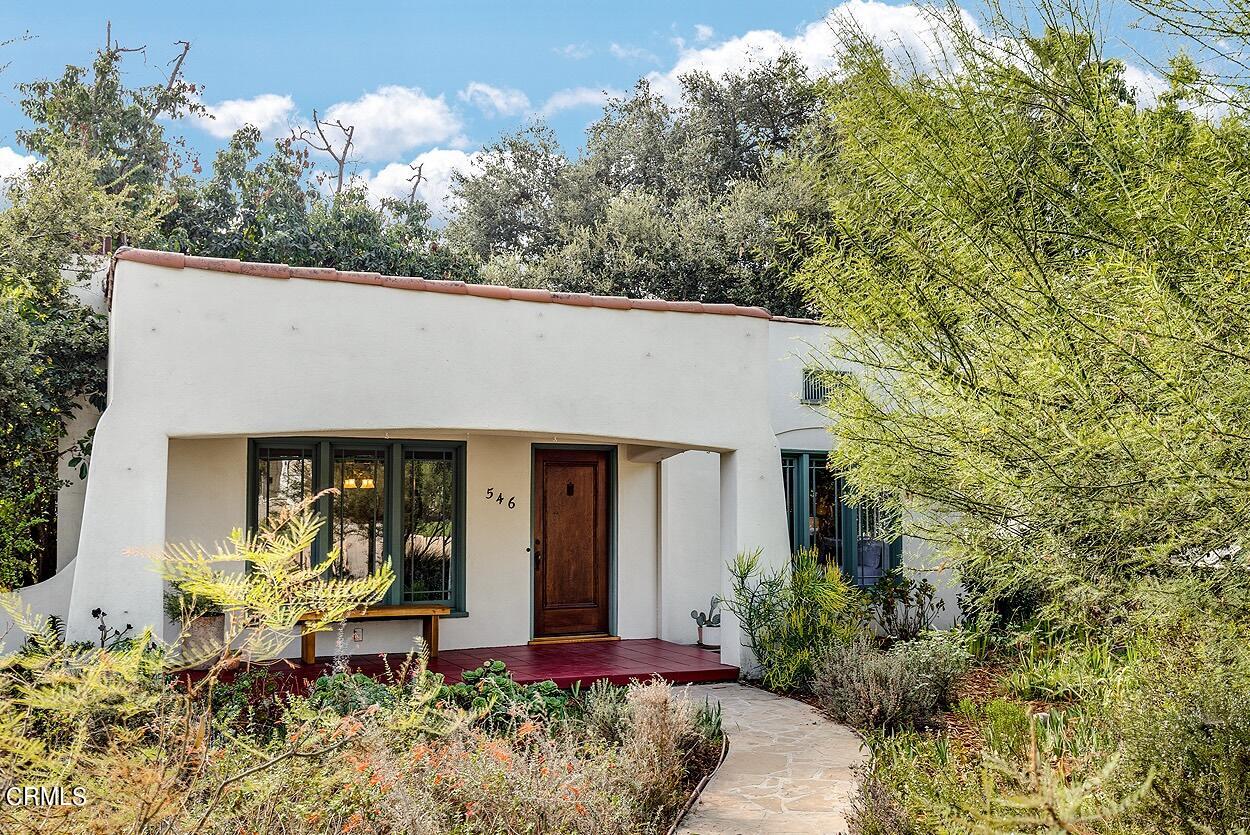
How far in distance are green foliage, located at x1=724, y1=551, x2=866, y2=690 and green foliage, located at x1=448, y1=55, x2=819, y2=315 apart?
9198 mm

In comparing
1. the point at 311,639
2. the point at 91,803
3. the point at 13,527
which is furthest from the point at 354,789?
the point at 13,527

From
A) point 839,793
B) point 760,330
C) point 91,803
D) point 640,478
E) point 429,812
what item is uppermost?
point 760,330

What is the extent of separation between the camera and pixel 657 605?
41.3 feet

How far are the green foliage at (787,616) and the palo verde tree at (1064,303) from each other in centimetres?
378

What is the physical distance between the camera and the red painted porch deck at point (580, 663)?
977cm

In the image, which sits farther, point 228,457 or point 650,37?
point 650,37

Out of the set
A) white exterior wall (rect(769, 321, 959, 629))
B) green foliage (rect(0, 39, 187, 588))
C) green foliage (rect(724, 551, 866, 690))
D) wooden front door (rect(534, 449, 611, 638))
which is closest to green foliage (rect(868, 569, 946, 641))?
white exterior wall (rect(769, 321, 959, 629))

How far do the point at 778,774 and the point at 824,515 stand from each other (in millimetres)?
6156

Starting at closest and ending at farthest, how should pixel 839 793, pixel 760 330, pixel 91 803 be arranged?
pixel 91 803 → pixel 839 793 → pixel 760 330

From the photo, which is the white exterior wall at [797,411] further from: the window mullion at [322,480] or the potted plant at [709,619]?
the window mullion at [322,480]

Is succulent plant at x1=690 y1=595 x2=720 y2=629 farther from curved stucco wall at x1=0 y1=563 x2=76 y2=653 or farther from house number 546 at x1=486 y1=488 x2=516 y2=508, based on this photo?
curved stucco wall at x1=0 y1=563 x2=76 y2=653

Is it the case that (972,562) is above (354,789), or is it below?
above

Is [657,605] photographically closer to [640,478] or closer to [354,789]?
[640,478]

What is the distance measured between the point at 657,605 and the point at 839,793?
19.3ft
